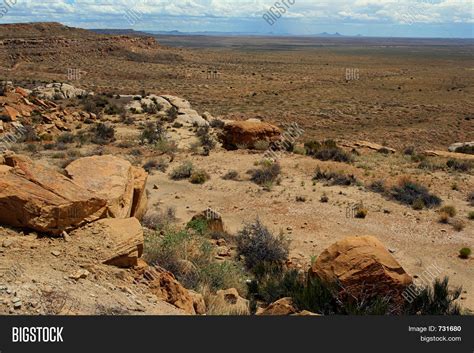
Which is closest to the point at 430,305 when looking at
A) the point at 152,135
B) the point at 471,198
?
the point at 471,198

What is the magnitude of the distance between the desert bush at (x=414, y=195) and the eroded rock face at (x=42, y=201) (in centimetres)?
900

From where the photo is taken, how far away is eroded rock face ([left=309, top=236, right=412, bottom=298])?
594cm

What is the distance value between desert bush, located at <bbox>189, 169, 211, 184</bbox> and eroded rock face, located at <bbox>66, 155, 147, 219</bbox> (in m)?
4.73

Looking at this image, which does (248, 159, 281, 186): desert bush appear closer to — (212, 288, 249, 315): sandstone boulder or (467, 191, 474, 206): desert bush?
(467, 191, 474, 206): desert bush

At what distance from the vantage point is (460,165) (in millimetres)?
16406

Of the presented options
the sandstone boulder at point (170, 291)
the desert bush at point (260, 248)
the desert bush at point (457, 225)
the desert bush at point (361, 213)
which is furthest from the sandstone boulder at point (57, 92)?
the sandstone boulder at point (170, 291)

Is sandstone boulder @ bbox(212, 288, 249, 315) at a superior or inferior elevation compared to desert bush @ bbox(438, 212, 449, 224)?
superior

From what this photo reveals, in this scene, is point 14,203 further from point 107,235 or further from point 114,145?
point 114,145

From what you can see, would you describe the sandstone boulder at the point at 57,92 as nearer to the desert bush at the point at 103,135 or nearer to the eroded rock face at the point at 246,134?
the desert bush at the point at 103,135

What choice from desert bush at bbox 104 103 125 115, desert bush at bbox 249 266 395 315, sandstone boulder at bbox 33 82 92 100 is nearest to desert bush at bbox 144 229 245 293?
desert bush at bbox 249 266 395 315

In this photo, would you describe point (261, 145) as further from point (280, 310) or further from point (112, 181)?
point (280, 310)

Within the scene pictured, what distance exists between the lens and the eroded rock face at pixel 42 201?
19.1 feet

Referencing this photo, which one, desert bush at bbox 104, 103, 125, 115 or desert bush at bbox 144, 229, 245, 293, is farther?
desert bush at bbox 104, 103, 125, 115

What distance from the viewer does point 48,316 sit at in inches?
167
